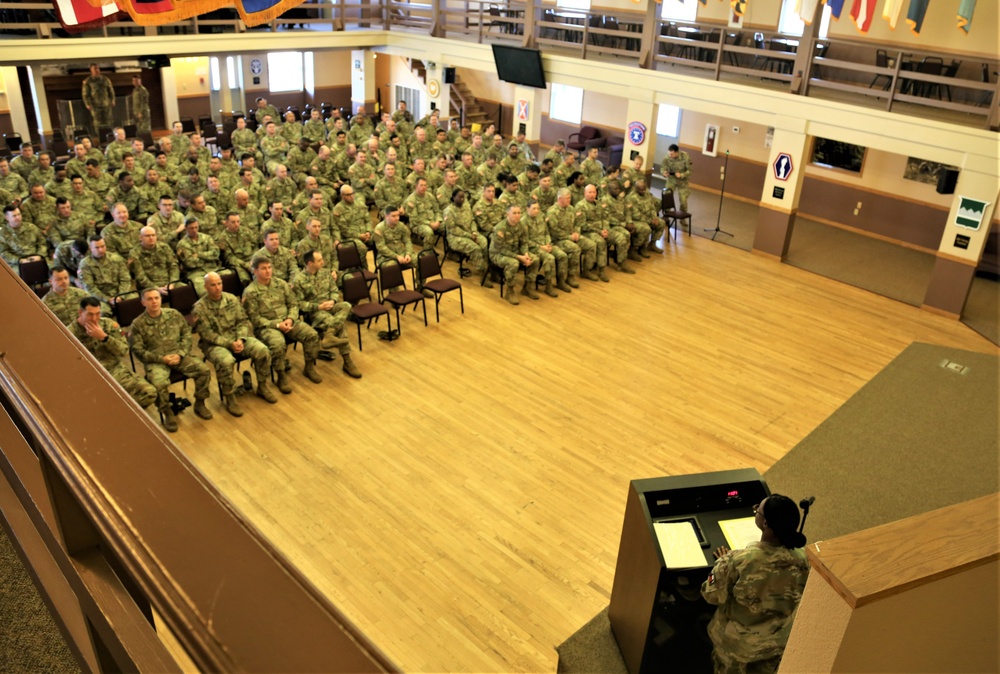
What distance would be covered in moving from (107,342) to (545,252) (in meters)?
5.60

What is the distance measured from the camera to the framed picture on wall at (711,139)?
15906mm

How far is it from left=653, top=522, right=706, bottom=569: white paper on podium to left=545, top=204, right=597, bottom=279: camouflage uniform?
682 centimetres

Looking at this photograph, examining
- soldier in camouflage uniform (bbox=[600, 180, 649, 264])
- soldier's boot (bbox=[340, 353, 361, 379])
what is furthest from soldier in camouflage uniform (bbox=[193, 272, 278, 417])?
soldier in camouflage uniform (bbox=[600, 180, 649, 264])

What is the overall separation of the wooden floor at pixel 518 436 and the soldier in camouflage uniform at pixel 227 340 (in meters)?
0.27

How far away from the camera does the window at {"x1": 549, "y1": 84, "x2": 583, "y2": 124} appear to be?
18531mm

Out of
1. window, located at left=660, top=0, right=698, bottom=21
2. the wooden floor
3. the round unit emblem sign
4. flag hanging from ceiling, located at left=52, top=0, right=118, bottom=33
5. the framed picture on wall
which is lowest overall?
the wooden floor

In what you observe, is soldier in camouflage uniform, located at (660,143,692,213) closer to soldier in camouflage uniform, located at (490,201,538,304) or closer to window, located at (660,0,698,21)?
window, located at (660,0,698,21)

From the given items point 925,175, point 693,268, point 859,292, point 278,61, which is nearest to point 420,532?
point 693,268

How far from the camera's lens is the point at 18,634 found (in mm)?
1948

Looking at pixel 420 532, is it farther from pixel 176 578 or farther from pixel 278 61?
pixel 278 61

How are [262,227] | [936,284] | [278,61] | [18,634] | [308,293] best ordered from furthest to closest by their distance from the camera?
[278,61], [936,284], [262,227], [308,293], [18,634]

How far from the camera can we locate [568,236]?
10945 millimetres

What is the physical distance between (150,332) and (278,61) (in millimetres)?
16122

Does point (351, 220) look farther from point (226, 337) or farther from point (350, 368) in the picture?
point (226, 337)
